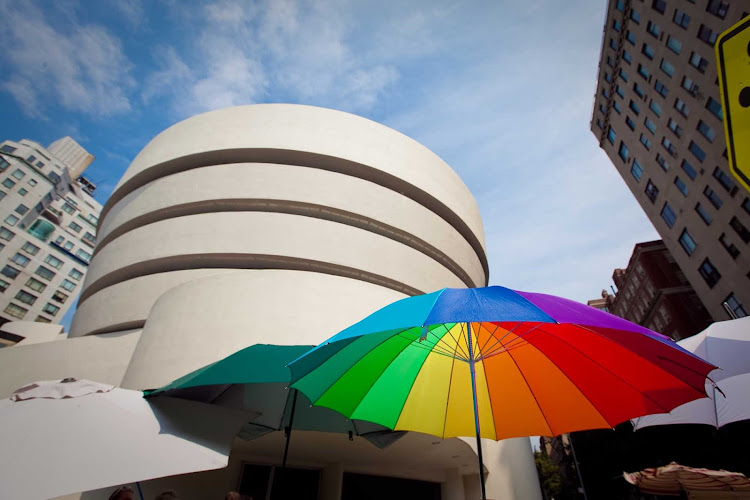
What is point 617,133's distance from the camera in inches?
1227

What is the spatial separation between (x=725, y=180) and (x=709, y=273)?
637cm

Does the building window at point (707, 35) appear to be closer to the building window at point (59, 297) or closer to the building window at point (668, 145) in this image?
the building window at point (668, 145)

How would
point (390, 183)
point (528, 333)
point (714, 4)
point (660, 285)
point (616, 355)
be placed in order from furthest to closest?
point (660, 285) < point (714, 4) < point (390, 183) < point (528, 333) < point (616, 355)

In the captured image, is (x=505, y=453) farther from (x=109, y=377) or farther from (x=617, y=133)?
(x=617, y=133)

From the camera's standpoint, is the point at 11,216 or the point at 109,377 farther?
the point at 11,216

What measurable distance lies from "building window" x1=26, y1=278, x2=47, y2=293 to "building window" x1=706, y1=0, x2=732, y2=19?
223ft

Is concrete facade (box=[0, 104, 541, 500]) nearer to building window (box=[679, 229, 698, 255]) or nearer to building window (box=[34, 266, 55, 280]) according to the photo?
building window (box=[679, 229, 698, 255])

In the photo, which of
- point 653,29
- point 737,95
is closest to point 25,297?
point 737,95

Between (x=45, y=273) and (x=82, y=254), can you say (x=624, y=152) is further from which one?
(x=82, y=254)

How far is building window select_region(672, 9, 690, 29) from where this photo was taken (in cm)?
2083

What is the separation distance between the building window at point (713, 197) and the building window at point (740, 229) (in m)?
1.30

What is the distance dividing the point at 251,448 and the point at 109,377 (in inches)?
239

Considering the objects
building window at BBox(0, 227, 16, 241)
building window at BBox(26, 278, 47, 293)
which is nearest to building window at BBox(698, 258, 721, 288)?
building window at BBox(26, 278, 47, 293)

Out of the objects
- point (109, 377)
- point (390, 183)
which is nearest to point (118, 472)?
point (109, 377)
